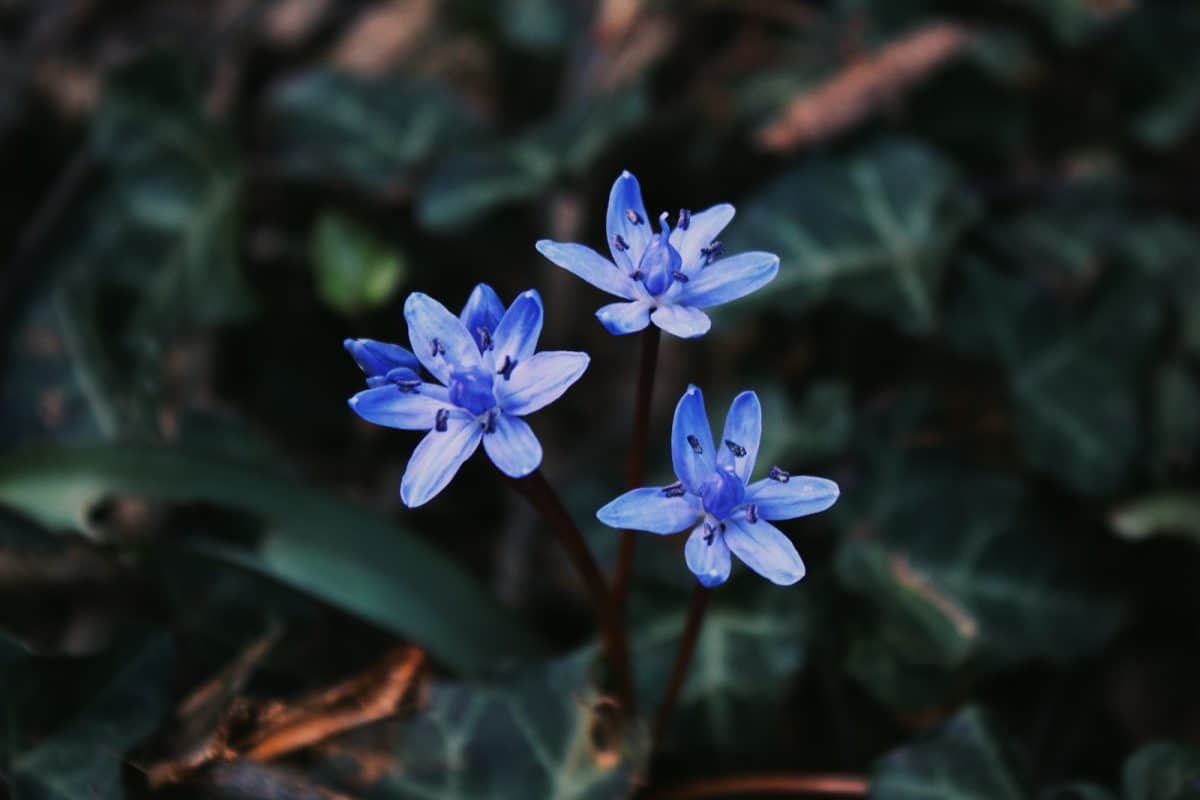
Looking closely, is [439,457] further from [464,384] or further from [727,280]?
[727,280]

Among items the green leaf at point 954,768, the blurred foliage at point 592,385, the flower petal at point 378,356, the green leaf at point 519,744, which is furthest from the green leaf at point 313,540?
the flower petal at point 378,356

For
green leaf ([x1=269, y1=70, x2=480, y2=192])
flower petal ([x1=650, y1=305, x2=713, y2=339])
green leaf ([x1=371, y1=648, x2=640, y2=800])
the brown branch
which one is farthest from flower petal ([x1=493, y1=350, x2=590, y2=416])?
the brown branch

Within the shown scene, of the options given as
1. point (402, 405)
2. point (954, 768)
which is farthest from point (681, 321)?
point (954, 768)

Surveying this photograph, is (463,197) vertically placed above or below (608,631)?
above

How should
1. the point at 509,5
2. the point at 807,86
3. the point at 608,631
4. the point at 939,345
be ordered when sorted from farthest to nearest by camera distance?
the point at 509,5, the point at 807,86, the point at 939,345, the point at 608,631

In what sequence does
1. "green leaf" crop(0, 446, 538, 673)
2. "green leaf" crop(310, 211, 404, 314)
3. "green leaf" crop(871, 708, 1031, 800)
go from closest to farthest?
"green leaf" crop(871, 708, 1031, 800) < "green leaf" crop(0, 446, 538, 673) < "green leaf" crop(310, 211, 404, 314)

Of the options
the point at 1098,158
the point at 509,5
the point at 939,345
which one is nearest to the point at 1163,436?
the point at 939,345

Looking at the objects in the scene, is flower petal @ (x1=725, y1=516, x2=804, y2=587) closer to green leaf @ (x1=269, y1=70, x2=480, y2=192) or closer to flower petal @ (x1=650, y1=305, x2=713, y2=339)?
flower petal @ (x1=650, y1=305, x2=713, y2=339)

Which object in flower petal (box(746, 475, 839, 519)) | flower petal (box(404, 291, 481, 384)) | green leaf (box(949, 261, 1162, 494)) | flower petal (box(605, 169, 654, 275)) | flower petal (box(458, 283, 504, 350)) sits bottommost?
flower petal (box(746, 475, 839, 519))

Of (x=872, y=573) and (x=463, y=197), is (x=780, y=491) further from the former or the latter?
(x=463, y=197)
